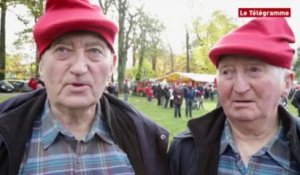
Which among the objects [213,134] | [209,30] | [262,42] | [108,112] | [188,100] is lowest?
[188,100]

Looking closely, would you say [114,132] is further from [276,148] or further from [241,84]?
[276,148]

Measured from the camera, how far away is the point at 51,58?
2.57 metres

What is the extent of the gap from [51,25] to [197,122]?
1155 millimetres

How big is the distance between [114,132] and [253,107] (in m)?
0.88

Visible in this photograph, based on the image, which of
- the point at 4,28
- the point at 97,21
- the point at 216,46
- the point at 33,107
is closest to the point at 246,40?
the point at 216,46

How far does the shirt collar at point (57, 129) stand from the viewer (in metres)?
2.59

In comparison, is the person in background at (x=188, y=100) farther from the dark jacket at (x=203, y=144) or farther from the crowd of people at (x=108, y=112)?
the crowd of people at (x=108, y=112)

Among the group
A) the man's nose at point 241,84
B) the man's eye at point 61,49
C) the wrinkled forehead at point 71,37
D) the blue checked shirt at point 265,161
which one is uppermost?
the wrinkled forehead at point 71,37

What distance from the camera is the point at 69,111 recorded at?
2648mm

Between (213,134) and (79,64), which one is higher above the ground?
(79,64)

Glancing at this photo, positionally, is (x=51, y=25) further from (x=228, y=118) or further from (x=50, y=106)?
(x=228, y=118)

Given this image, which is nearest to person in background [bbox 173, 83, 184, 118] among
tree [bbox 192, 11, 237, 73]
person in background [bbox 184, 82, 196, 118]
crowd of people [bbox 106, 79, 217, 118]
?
crowd of people [bbox 106, 79, 217, 118]

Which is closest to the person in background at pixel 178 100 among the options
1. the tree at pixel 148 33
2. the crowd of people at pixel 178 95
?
the crowd of people at pixel 178 95

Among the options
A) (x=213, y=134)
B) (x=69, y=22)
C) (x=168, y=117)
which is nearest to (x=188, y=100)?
(x=168, y=117)
